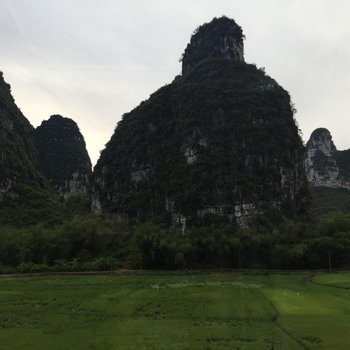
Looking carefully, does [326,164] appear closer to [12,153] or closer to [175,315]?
[12,153]

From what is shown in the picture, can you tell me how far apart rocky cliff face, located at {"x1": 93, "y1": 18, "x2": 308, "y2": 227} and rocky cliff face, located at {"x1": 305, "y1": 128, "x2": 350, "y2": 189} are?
202 ft

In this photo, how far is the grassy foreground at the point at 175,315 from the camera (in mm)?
21031

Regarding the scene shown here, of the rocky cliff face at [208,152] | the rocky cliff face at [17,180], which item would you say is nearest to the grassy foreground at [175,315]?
the rocky cliff face at [208,152]

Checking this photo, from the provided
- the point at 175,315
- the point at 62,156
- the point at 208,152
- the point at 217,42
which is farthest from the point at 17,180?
the point at 175,315

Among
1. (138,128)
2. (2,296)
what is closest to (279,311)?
(2,296)

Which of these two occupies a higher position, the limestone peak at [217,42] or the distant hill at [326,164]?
the limestone peak at [217,42]

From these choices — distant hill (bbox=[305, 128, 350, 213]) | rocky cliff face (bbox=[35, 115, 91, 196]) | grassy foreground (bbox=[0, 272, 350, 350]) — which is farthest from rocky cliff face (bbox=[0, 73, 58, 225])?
distant hill (bbox=[305, 128, 350, 213])

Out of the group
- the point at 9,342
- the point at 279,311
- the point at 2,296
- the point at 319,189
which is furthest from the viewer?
the point at 319,189

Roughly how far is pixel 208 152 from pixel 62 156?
73.5m

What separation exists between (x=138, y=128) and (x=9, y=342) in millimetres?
79142

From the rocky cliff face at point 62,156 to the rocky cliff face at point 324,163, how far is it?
6744cm

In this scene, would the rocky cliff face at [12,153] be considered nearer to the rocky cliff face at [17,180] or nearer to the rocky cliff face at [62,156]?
the rocky cliff face at [17,180]

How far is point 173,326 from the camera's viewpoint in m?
24.2

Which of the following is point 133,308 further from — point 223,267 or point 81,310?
point 223,267
